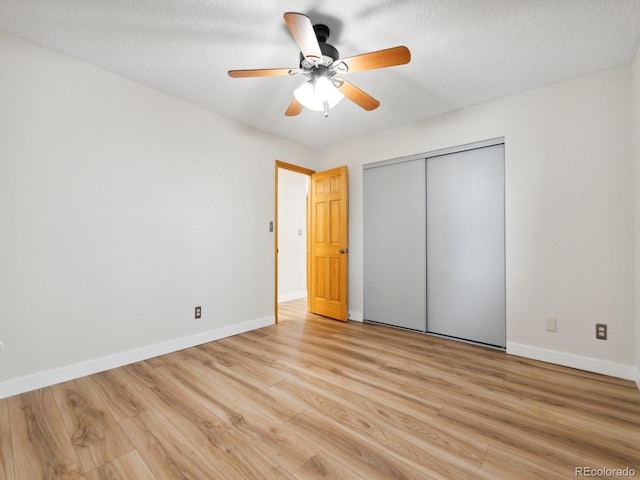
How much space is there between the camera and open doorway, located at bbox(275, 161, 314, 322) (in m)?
5.26

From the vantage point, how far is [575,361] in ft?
7.93

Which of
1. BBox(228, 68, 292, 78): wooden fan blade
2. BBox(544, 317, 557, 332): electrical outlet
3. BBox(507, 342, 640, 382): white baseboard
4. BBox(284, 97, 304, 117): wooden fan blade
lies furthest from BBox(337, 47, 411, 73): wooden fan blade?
BBox(507, 342, 640, 382): white baseboard

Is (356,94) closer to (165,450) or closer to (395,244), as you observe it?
(395,244)

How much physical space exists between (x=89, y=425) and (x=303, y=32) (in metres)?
2.49

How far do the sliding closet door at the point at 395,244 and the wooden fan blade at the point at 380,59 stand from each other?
1812 mm

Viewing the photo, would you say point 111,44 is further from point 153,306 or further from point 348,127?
point 348,127

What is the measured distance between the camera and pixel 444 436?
1557 millimetres

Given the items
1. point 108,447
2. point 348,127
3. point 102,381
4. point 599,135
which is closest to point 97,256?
point 102,381

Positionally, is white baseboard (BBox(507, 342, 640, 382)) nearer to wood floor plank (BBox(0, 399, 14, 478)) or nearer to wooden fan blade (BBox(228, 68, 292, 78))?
wooden fan blade (BBox(228, 68, 292, 78))

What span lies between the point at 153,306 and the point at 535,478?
290cm

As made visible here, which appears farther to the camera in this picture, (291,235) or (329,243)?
(291,235)

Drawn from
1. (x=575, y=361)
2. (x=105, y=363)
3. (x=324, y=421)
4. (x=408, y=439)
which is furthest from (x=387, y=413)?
(x=105, y=363)

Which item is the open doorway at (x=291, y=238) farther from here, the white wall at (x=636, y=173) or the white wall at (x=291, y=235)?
the white wall at (x=636, y=173)
